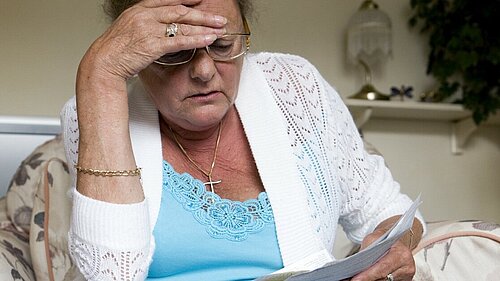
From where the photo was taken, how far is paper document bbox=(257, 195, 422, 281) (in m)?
0.81

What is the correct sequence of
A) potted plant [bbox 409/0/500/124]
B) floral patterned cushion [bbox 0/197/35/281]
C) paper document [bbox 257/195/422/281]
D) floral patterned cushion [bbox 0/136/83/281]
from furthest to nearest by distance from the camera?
potted plant [bbox 409/0/500/124] → floral patterned cushion [bbox 0/136/83/281] → floral patterned cushion [bbox 0/197/35/281] → paper document [bbox 257/195/422/281]

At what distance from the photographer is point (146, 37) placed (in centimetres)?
97

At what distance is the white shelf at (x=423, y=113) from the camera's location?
2285 millimetres

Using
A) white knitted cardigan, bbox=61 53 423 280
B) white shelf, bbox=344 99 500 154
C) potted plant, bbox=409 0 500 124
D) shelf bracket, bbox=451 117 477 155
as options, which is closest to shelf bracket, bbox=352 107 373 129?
white shelf, bbox=344 99 500 154

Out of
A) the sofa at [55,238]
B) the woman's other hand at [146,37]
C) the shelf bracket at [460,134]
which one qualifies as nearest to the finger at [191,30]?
the woman's other hand at [146,37]

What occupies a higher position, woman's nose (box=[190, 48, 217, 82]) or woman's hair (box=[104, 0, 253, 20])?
woman's hair (box=[104, 0, 253, 20])

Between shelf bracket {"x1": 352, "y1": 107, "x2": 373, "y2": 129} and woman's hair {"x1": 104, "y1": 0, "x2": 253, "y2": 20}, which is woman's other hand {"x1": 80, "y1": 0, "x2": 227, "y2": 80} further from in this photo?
shelf bracket {"x1": 352, "y1": 107, "x2": 373, "y2": 129}

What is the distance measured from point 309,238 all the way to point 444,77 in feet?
4.68

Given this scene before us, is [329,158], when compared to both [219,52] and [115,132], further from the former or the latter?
[115,132]

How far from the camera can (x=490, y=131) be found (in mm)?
2590

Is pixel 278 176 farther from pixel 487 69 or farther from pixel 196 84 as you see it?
pixel 487 69

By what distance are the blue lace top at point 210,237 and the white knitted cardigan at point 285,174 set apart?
0.8 inches

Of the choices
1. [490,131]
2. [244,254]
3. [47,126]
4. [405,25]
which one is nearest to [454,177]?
[490,131]

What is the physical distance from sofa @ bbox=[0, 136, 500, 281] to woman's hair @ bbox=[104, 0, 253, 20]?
1.40ft
